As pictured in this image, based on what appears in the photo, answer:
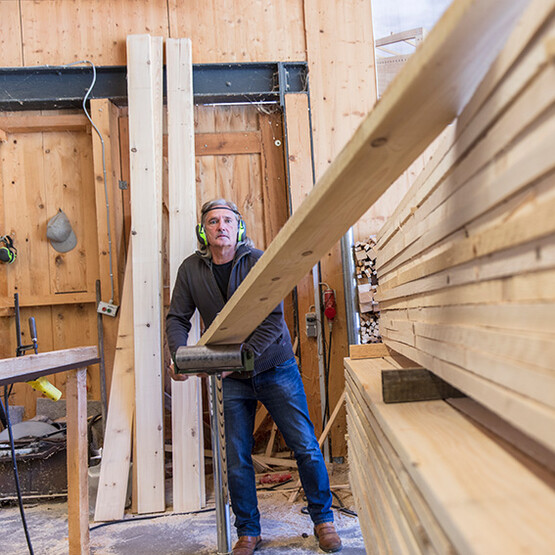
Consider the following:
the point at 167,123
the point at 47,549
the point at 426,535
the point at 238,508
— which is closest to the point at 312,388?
the point at 238,508

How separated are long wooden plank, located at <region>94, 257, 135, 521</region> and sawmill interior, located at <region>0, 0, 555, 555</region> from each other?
2cm

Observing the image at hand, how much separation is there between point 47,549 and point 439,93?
10.9 ft

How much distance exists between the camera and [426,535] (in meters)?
0.89

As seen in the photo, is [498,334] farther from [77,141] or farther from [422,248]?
[77,141]

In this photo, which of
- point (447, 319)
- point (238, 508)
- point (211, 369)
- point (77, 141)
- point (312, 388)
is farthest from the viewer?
point (77, 141)

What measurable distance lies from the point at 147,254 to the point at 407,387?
2.86 meters

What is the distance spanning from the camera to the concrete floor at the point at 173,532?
308 cm

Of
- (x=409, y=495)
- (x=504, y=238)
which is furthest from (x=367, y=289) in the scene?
(x=504, y=238)

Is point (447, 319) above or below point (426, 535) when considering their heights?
above

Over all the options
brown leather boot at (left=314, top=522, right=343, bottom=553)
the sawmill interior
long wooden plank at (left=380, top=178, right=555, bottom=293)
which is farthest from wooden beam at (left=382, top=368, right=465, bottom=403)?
brown leather boot at (left=314, top=522, right=343, bottom=553)

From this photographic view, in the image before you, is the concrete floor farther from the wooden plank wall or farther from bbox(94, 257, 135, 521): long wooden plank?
the wooden plank wall

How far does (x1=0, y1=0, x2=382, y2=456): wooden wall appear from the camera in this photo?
432 centimetres

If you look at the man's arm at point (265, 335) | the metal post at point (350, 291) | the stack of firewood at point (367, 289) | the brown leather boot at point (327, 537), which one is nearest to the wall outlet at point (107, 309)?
the man's arm at point (265, 335)

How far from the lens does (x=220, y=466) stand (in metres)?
2.54
